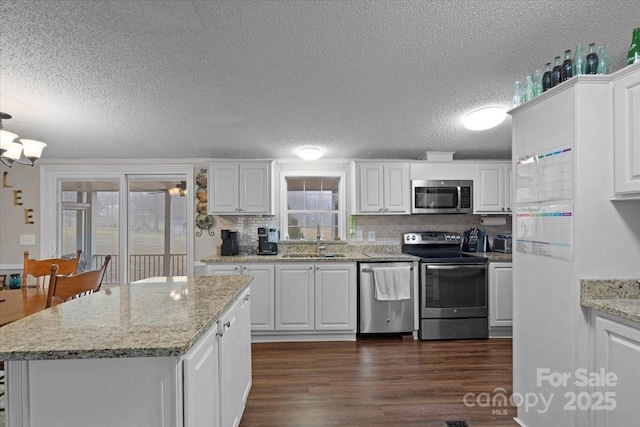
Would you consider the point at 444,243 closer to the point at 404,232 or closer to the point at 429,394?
the point at 404,232

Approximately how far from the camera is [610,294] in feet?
5.37

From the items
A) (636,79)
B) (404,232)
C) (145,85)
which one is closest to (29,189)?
(145,85)

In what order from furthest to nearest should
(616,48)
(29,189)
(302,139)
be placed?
(29,189) < (302,139) < (616,48)

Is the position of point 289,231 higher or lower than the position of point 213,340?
higher

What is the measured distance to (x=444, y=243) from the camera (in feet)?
13.8

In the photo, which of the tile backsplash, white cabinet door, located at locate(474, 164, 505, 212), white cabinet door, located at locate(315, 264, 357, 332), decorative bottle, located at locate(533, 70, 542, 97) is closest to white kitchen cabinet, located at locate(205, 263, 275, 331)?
white cabinet door, located at locate(315, 264, 357, 332)

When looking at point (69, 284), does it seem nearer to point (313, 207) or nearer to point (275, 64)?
point (275, 64)

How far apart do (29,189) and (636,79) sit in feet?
19.4

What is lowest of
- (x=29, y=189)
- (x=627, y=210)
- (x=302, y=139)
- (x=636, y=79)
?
(x=627, y=210)

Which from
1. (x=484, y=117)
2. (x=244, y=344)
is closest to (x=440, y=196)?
(x=484, y=117)

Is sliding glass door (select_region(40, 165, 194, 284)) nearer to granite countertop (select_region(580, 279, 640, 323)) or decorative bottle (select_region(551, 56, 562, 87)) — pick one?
decorative bottle (select_region(551, 56, 562, 87))

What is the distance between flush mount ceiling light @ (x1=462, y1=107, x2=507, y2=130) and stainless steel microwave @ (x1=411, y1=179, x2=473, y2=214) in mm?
826

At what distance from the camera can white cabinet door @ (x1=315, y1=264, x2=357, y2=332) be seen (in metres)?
3.56

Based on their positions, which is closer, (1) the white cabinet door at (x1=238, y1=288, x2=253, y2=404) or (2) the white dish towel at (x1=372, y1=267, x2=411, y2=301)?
(1) the white cabinet door at (x1=238, y1=288, x2=253, y2=404)
